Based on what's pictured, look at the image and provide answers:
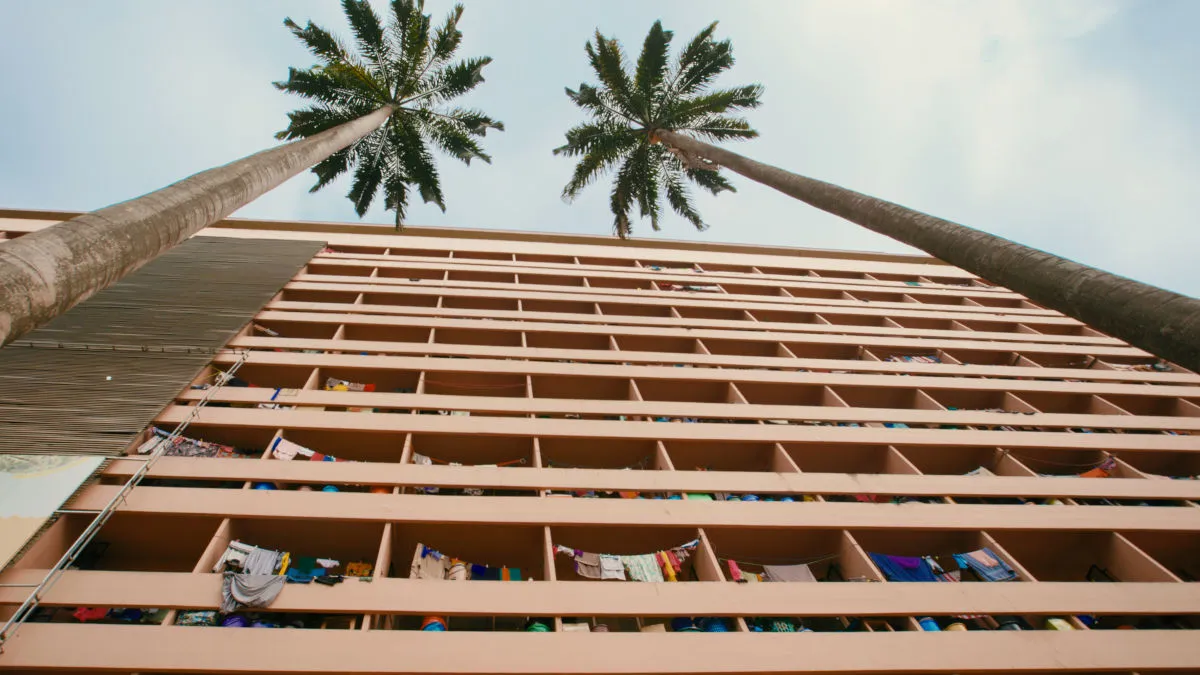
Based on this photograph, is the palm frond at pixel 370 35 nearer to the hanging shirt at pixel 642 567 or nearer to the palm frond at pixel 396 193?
the palm frond at pixel 396 193

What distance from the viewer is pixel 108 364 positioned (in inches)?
356

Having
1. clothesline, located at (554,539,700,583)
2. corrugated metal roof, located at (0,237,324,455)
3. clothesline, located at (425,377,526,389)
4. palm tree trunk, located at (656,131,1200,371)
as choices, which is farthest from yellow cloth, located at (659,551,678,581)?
corrugated metal roof, located at (0,237,324,455)

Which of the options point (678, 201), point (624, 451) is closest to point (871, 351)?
point (624, 451)

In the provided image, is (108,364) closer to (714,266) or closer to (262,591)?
(262,591)

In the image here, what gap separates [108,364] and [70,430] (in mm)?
2009

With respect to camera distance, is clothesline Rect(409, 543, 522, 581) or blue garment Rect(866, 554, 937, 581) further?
blue garment Rect(866, 554, 937, 581)

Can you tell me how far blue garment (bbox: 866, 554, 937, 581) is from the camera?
23.6 feet

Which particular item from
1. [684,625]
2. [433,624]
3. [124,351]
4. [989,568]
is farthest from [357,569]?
[989,568]

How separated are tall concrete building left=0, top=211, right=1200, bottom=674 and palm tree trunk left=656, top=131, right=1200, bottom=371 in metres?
3.29

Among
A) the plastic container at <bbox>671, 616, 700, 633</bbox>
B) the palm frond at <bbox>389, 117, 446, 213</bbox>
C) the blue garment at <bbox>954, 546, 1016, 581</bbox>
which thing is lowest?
the plastic container at <bbox>671, 616, 700, 633</bbox>

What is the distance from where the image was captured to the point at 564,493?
25.9ft

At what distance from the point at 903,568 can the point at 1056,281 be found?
3.97 m

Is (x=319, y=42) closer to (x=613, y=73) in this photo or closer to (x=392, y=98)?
(x=392, y=98)

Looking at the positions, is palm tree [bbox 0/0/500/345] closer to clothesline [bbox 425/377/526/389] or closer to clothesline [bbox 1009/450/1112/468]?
clothesline [bbox 425/377/526/389]
